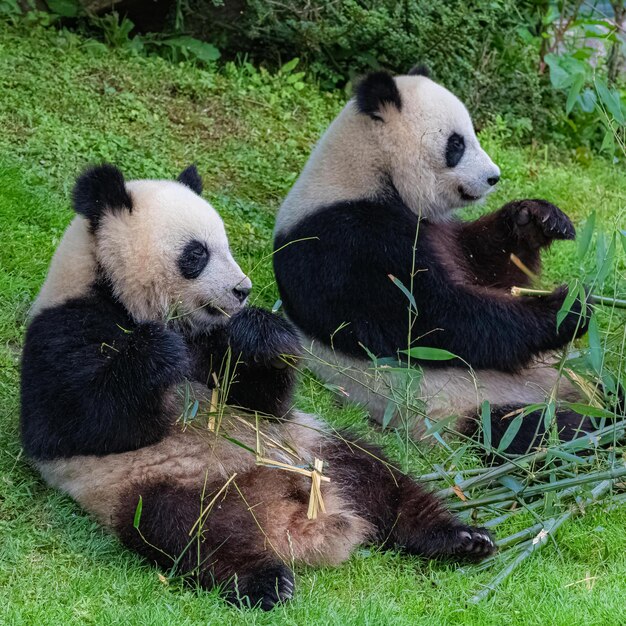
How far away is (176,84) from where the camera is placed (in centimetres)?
823

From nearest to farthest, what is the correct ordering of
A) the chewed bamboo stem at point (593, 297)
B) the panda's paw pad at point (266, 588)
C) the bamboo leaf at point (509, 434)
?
1. the panda's paw pad at point (266, 588)
2. the bamboo leaf at point (509, 434)
3. the chewed bamboo stem at point (593, 297)

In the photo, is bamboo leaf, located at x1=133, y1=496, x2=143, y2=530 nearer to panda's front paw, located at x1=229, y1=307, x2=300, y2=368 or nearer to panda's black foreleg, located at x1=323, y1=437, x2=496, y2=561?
panda's front paw, located at x1=229, y1=307, x2=300, y2=368

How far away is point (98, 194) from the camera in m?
4.43

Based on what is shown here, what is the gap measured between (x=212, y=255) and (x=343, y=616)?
66.8 inches

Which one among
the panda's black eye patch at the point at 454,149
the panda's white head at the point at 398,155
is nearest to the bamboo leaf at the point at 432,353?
the panda's white head at the point at 398,155

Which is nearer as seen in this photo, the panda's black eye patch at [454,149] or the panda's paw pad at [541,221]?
the panda's black eye patch at [454,149]

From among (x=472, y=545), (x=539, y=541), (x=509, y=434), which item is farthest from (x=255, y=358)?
(x=539, y=541)

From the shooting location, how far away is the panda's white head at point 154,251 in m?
4.44

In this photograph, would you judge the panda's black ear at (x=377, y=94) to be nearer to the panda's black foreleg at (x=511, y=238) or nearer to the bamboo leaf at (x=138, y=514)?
the panda's black foreleg at (x=511, y=238)

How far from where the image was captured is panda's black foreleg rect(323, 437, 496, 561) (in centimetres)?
441

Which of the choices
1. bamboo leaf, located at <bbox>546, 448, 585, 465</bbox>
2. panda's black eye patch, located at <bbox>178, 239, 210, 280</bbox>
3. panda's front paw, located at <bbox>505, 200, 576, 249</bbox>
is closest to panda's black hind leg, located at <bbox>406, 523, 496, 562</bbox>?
bamboo leaf, located at <bbox>546, 448, 585, 465</bbox>

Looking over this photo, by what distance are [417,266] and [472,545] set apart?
1.62 m

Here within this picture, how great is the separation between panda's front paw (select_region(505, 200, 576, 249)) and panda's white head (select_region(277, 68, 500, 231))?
0.79ft

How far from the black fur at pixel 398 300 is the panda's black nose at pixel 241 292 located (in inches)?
30.8
